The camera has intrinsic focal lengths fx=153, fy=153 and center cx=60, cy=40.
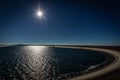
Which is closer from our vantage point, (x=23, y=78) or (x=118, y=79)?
(x=118, y=79)

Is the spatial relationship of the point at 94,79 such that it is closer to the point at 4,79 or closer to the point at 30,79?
the point at 30,79

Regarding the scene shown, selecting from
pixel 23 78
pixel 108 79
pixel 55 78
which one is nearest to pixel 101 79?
pixel 108 79

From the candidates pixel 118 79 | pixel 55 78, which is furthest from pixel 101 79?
pixel 55 78

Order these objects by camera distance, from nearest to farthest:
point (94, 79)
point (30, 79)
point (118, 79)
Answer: point (118, 79) < point (94, 79) < point (30, 79)

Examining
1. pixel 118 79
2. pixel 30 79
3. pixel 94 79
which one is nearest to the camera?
pixel 118 79

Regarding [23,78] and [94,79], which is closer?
[94,79]

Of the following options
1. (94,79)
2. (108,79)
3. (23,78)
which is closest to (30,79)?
(23,78)

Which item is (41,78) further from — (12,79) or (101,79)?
(101,79)
